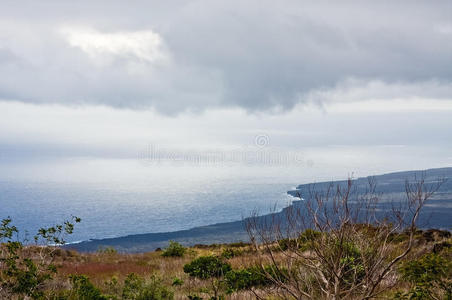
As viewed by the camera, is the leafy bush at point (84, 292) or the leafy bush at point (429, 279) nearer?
the leafy bush at point (429, 279)

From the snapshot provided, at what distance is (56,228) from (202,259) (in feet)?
23.8

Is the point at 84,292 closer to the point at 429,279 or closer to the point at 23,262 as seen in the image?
the point at 23,262

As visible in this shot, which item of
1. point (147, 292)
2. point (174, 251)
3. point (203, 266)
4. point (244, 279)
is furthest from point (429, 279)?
point (174, 251)

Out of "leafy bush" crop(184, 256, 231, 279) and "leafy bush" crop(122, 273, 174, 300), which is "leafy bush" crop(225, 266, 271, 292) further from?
"leafy bush" crop(122, 273, 174, 300)

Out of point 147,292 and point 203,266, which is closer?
point 147,292

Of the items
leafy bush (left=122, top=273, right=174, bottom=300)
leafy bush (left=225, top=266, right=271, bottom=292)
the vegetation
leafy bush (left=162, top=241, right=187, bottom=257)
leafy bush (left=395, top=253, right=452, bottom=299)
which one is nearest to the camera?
the vegetation

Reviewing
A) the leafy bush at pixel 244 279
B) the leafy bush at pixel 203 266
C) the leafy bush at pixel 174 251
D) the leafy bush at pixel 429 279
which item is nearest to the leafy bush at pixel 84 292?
the leafy bush at pixel 244 279

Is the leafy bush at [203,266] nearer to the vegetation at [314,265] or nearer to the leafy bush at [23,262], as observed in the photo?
the vegetation at [314,265]

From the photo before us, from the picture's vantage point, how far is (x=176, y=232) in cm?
7550

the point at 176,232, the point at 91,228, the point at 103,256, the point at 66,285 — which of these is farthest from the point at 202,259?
the point at 91,228

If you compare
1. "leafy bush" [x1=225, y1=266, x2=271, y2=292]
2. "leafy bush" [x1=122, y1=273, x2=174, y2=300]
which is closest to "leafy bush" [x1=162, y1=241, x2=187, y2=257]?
"leafy bush" [x1=225, y1=266, x2=271, y2=292]

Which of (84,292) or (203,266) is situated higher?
(84,292)

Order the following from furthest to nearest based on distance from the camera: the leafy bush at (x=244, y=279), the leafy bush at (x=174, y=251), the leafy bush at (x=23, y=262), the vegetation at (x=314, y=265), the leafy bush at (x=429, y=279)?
1. the leafy bush at (x=174, y=251)
2. the leafy bush at (x=244, y=279)
3. the leafy bush at (x=23, y=262)
4. the leafy bush at (x=429, y=279)
5. the vegetation at (x=314, y=265)

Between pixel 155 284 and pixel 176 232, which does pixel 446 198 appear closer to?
pixel 176 232
